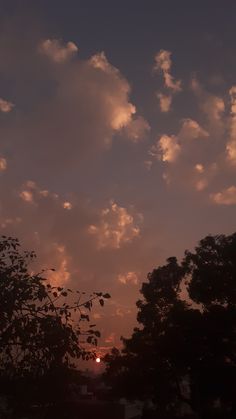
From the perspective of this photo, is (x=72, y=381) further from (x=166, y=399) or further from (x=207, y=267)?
(x=166, y=399)

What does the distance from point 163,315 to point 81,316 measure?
34325 millimetres

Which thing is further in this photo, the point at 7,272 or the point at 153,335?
the point at 153,335

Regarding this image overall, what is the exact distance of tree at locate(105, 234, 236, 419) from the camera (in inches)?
1545

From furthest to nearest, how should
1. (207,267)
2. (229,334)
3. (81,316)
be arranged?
(207,267) < (229,334) < (81,316)

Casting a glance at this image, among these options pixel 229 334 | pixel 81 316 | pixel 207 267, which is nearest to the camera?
pixel 81 316

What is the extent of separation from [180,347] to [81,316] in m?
30.3

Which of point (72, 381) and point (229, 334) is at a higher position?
point (229, 334)

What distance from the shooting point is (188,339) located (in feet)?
132

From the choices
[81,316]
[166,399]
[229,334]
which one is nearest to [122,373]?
[166,399]

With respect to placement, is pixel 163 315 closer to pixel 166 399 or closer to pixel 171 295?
pixel 171 295

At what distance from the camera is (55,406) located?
11.0 metres

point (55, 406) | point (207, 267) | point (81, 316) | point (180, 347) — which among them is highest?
point (207, 267)

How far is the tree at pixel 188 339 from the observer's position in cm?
3925

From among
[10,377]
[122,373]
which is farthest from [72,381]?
[122,373]
